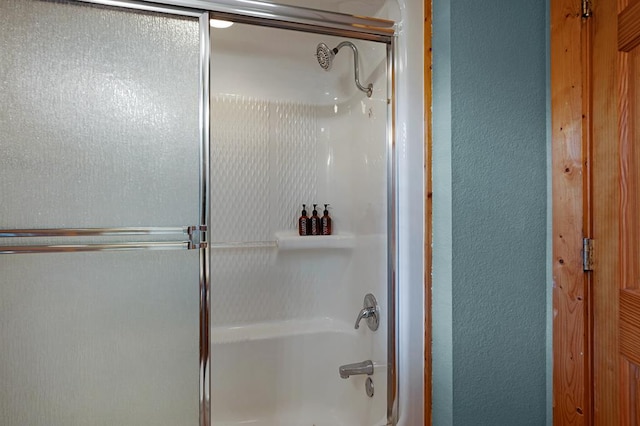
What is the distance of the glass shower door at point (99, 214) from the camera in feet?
3.24

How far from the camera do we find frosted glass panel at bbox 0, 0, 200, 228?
3.23ft

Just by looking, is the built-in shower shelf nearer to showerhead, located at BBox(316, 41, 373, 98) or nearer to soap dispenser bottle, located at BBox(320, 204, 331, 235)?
soap dispenser bottle, located at BBox(320, 204, 331, 235)

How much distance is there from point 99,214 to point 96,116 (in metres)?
0.26

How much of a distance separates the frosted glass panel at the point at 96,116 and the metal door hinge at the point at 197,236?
4 centimetres

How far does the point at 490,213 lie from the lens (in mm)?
1203

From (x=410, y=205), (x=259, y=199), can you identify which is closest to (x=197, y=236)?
(x=410, y=205)

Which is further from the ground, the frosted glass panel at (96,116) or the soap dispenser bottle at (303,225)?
the frosted glass panel at (96,116)

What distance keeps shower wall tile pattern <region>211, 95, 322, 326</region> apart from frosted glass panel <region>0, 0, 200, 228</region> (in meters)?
0.96

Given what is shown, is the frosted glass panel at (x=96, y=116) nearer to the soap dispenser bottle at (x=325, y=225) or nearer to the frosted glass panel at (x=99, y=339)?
the frosted glass panel at (x=99, y=339)

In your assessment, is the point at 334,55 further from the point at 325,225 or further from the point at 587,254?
the point at 587,254

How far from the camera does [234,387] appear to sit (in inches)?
79.2

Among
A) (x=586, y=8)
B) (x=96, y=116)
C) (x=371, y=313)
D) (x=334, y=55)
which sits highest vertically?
(x=334, y=55)

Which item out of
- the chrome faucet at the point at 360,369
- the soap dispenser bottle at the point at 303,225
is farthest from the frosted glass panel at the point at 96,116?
the soap dispenser bottle at the point at 303,225

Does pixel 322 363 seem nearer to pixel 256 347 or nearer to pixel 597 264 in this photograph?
pixel 256 347
